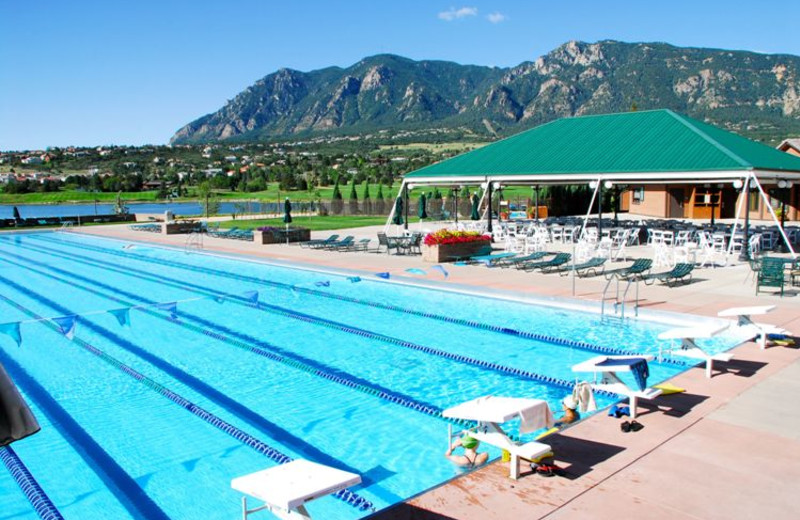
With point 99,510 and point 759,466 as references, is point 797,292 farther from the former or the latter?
point 99,510

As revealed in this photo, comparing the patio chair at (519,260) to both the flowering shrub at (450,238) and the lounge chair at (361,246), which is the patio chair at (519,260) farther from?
the lounge chair at (361,246)

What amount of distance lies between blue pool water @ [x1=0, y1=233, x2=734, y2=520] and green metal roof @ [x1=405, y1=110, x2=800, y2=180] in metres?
10.0

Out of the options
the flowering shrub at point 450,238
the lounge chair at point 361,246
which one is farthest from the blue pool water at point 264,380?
the lounge chair at point 361,246

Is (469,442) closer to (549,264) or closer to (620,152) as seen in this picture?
(549,264)

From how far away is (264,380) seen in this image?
32.1ft

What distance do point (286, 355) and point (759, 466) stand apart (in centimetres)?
741

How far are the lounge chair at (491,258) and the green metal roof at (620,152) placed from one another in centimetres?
559

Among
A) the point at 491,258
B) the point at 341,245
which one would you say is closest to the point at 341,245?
the point at 341,245

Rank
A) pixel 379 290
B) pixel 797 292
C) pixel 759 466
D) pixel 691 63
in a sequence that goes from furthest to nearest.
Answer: pixel 691 63 < pixel 379 290 < pixel 797 292 < pixel 759 466

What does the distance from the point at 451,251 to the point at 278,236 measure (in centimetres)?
945

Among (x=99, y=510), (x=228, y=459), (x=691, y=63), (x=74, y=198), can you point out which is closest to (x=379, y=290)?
(x=228, y=459)

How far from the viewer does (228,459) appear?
707 centimetres

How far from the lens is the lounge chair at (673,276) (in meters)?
14.7

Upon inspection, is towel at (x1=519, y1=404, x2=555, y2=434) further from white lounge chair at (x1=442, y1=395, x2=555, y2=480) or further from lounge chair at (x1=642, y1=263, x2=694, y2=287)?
lounge chair at (x1=642, y1=263, x2=694, y2=287)
